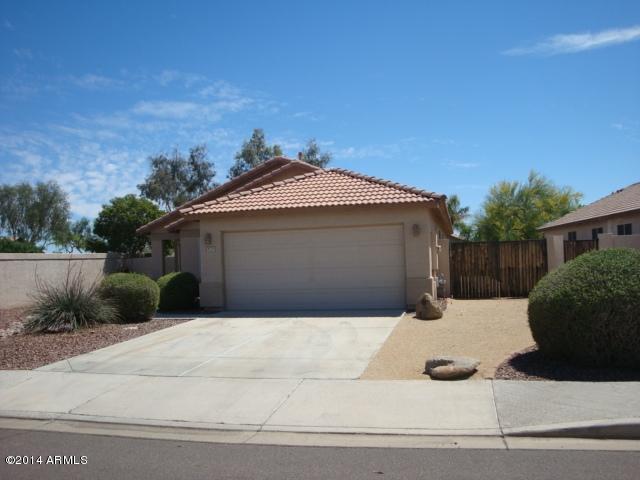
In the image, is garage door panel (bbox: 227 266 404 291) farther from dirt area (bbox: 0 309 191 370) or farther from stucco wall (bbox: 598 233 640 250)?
stucco wall (bbox: 598 233 640 250)

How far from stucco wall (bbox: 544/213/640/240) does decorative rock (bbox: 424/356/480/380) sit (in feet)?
66.0

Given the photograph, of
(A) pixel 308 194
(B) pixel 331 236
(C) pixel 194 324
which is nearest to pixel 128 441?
(C) pixel 194 324

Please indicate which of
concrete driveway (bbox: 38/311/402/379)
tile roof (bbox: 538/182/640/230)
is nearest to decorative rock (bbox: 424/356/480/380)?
concrete driveway (bbox: 38/311/402/379)

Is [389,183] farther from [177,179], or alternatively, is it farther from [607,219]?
[177,179]

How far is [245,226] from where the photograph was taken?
17.7 metres

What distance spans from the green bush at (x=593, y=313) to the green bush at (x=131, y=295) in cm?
1028

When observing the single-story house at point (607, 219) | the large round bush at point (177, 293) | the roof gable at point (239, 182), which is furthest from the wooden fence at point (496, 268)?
the large round bush at point (177, 293)

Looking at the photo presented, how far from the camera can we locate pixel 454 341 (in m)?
11.3

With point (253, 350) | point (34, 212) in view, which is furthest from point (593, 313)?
point (34, 212)

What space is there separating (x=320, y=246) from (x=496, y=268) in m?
6.81

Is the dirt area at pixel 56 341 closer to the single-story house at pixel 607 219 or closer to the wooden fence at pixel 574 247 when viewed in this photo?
the wooden fence at pixel 574 247

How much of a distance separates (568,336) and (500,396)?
5.68ft

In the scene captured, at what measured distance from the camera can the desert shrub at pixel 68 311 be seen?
45.4 feet

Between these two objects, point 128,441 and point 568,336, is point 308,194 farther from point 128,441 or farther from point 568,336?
point 128,441
